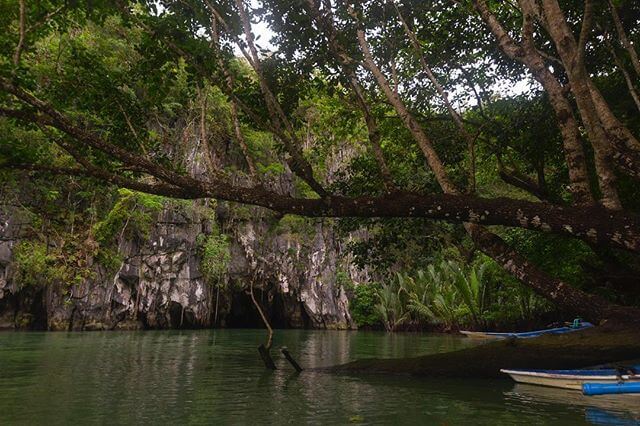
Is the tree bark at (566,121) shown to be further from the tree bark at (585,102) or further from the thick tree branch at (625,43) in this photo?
the thick tree branch at (625,43)

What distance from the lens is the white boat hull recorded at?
24.0 ft

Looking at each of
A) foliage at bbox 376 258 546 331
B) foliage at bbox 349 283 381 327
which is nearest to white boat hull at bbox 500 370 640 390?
foliage at bbox 376 258 546 331

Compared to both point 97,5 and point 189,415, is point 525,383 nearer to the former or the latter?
point 189,415

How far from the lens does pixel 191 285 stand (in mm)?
33375

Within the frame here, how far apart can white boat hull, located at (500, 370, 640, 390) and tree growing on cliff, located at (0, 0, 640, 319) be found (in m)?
1.62

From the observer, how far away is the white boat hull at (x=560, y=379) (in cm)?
730

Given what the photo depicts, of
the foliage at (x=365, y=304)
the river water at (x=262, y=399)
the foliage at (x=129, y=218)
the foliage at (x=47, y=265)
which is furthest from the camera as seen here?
the foliage at (x=365, y=304)

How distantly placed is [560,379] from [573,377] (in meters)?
0.31

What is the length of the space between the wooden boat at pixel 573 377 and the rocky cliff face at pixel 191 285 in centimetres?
1678

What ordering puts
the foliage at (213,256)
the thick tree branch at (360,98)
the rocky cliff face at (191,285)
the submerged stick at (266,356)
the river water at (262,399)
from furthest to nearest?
the foliage at (213,256), the rocky cliff face at (191,285), the submerged stick at (266,356), the thick tree branch at (360,98), the river water at (262,399)

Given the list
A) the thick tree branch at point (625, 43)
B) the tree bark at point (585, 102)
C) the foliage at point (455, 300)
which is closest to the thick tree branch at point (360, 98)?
the tree bark at point (585, 102)

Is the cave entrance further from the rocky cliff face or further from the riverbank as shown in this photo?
the riverbank

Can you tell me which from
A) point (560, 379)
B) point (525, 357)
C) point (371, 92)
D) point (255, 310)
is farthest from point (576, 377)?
point (255, 310)

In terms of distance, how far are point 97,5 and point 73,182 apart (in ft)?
80.1
